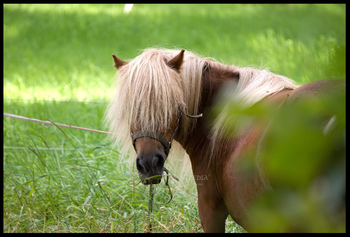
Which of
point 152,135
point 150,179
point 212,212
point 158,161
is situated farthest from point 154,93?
point 212,212

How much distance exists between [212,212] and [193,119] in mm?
589

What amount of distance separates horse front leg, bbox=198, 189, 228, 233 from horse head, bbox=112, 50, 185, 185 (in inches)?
13.7

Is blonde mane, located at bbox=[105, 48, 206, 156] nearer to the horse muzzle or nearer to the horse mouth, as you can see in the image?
the horse muzzle

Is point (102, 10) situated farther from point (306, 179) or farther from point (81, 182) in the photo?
point (306, 179)

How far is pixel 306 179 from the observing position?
23.2 inches

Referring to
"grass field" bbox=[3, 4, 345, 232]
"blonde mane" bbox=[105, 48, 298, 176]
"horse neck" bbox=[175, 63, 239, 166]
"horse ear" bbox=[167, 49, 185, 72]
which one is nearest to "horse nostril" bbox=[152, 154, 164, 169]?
"blonde mane" bbox=[105, 48, 298, 176]

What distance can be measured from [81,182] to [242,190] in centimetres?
227

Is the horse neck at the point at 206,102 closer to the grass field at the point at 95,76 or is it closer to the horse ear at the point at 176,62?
the horse ear at the point at 176,62

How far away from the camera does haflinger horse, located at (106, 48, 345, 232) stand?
71.8 inches

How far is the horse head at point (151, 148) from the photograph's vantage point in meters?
1.83

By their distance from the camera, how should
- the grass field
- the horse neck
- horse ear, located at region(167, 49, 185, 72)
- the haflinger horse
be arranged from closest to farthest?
the grass field, the haflinger horse, horse ear, located at region(167, 49, 185, 72), the horse neck

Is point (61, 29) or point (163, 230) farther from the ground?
point (61, 29)
